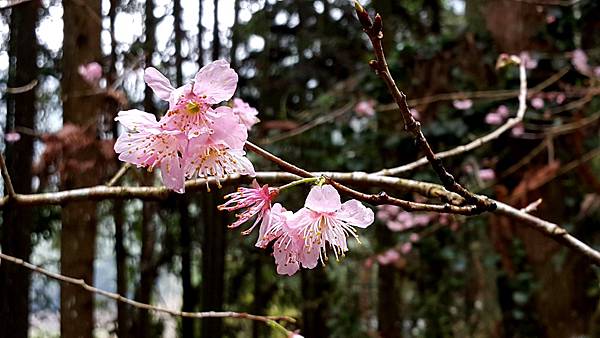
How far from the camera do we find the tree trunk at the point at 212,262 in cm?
321

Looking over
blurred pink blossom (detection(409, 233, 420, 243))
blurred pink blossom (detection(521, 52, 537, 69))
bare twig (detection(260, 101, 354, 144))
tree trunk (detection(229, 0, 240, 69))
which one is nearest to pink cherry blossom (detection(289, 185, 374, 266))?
bare twig (detection(260, 101, 354, 144))

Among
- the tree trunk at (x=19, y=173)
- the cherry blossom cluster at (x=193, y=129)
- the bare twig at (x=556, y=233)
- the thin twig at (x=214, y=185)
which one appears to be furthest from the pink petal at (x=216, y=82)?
the tree trunk at (x=19, y=173)

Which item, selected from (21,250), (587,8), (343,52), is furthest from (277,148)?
(587,8)

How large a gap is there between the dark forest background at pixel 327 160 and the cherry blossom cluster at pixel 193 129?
1.21m

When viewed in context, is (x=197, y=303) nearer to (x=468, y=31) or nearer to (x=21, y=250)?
(x=21, y=250)

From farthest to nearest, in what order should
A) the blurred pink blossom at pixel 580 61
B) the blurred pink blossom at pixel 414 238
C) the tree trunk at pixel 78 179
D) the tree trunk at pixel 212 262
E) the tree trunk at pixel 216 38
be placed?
the tree trunk at pixel 216 38, the tree trunk at pixel 212 262, the blurred pink blossom at pixel 414 238, the blurred pink blossom at pixel 580 61, the tree trunk at pixel 78 179

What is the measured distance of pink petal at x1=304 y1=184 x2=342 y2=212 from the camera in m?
0.53

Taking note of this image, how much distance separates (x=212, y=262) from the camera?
330cm

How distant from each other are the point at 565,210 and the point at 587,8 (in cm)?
87

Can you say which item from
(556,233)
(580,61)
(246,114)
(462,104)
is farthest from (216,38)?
(556,233)

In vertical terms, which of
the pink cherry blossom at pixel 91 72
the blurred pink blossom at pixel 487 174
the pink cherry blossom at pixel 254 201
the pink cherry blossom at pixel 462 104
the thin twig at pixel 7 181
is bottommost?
the pink cherry blossom at pixel 254 201

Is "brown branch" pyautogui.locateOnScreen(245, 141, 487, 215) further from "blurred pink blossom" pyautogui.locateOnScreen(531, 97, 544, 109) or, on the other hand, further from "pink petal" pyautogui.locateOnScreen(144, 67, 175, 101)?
"blurred pink blossom" pyautogui.locateOnScreen(531, 97, 544, 109)

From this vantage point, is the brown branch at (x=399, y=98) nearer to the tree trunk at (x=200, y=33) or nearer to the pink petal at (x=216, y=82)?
the pink petal at (x=216, y=82)

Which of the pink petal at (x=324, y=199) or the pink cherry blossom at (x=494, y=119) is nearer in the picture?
the pink petal at (x=324, y=199)
